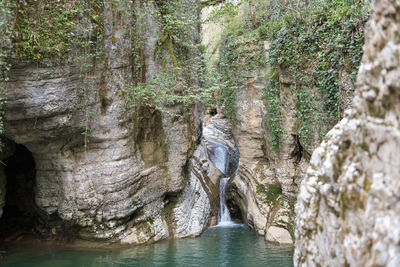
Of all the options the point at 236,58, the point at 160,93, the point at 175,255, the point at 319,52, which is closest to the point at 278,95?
the point at 319,52

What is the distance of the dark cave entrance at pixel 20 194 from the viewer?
9680 millimetres

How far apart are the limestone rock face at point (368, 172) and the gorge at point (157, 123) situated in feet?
9.23

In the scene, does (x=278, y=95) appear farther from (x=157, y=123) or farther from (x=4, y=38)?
(x=4, y=38)

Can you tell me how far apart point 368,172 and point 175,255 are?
22.6ft

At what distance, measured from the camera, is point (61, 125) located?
24.0 ft

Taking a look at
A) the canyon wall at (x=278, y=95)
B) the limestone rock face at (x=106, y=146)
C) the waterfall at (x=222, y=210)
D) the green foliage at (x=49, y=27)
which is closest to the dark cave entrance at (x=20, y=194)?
the limestone rock face at (x=106, y=146)

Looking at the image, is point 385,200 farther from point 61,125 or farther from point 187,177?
point 187,177

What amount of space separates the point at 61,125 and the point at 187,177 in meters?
4.72

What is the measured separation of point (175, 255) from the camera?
8102mm

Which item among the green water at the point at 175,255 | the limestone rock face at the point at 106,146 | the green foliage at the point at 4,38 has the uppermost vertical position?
the green foliage at the point at 4,38

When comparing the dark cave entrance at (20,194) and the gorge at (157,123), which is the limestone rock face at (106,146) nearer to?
the gorge at (157,123)

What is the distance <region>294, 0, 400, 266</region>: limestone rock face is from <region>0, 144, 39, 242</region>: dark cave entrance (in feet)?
31.3

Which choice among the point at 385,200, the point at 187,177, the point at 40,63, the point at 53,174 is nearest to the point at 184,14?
the point at 40,63

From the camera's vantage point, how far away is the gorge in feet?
22.0
